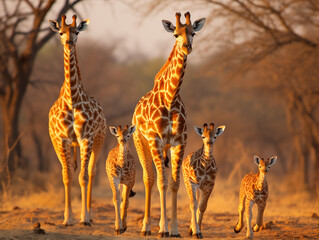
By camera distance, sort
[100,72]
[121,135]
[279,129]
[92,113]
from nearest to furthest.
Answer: [121,135], [92,113], [100,72], [279,129]

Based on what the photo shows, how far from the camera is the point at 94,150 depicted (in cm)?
1068

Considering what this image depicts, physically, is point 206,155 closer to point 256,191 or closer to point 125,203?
point 256,191

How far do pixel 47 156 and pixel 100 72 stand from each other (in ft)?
17.2

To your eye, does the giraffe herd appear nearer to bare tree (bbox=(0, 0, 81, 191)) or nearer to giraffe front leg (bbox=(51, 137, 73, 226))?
giraffe front leg (bbox=(51, 137, 73, 226))

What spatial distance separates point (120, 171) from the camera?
9.07m

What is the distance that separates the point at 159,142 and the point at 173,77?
3.48ft

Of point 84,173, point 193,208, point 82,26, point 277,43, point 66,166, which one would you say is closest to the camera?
point 193,208

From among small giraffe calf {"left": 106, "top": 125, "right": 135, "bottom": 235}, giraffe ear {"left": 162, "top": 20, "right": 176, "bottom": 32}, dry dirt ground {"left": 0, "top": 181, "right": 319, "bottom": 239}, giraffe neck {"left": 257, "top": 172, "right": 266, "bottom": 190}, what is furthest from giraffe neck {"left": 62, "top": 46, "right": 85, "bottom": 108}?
giraffe neck {"left": 257, "top": 172, "right": 266, "bottom": 190}

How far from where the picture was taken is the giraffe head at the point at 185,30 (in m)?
8.25

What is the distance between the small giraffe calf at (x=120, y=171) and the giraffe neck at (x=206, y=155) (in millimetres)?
1191

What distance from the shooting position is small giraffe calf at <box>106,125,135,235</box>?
28.7 ft

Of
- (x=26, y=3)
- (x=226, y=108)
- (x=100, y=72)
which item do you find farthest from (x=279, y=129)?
(x=26, y=3)

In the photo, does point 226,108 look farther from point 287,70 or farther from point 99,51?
point 287,70

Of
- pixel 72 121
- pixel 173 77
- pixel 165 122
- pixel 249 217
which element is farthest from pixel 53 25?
pixel 249 217
